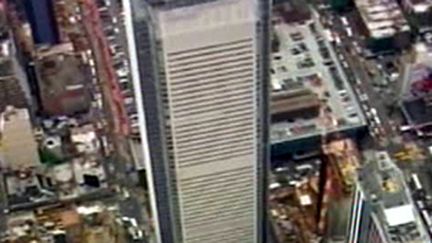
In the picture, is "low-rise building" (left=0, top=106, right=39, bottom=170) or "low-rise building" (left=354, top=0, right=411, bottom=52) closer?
"low-rise building" (left=0, top=106, right=39, bottom=170)

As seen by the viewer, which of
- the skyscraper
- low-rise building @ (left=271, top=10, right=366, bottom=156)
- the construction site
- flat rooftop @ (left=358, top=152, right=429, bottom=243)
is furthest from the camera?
low-rise building @ (left=271, top=10, right=366, bottom=156)

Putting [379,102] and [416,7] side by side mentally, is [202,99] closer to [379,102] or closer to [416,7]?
[379,102]

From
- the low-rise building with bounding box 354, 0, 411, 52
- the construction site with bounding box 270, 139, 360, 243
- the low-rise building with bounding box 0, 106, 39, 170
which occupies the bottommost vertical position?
the construction site with bounding box 270, 139, 360, 243

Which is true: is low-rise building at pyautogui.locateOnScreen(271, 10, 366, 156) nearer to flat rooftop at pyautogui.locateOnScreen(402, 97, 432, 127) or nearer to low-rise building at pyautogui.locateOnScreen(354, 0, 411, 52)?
low-rise building at pyautogui.locateOnScreen(354, 0, 411, 52)

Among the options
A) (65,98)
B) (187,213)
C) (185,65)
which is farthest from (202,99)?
(65,98)

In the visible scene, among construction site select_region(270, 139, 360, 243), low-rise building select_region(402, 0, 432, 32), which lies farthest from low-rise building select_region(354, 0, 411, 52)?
construction site select_region(270, 139, 360, 243)

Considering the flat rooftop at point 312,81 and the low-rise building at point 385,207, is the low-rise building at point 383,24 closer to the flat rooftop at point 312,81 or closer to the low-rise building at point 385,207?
the flat rooftop at point 312,81

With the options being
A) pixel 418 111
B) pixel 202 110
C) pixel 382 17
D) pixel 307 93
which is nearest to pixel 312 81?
pixel 307 93
